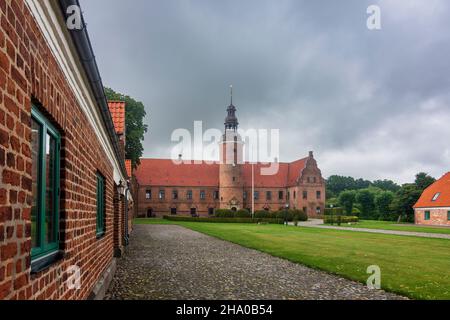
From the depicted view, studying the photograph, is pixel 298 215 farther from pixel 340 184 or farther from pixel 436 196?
pixel 340 184

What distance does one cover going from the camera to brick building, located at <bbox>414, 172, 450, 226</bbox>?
42500mm

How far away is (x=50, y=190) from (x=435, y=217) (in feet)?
156

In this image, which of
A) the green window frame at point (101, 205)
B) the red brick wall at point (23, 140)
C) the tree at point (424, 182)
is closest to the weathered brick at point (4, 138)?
the red brick wall at point (23, 140)

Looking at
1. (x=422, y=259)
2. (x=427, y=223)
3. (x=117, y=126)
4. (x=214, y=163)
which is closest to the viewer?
(x=117, y=126)

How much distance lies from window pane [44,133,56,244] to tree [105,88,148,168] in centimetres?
3143

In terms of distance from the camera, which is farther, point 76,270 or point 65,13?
point 76,270

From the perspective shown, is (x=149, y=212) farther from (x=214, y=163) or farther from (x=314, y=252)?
(x=314, y=252)

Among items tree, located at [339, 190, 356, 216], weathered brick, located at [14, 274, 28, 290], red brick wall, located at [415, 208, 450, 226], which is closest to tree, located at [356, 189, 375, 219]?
tree, located at [339, 190, 356, 216]

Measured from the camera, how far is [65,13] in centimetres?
312

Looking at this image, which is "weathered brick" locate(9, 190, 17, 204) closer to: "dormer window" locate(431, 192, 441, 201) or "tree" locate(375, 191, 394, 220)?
"dormer window" locate(431, 192, 441, 201)

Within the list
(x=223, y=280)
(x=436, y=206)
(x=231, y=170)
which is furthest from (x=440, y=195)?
(x=223, y=280)

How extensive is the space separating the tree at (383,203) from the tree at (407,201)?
8.52m
